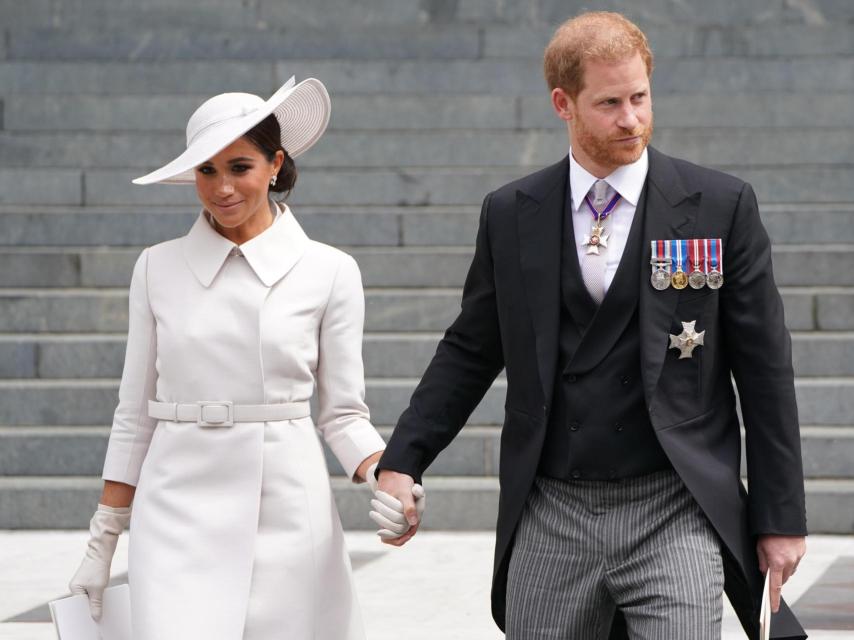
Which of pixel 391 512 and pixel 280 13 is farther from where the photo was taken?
pixel 280 13

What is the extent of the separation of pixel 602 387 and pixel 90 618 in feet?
4.17

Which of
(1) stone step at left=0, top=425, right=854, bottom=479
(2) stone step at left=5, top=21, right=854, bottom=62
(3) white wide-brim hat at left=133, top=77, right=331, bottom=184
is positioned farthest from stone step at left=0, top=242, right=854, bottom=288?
(3) white wide-brim hat at left=133, top=77, right=331, bottom=184

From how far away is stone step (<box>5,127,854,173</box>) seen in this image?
10.5m

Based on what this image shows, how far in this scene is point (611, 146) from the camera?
3.33 metres

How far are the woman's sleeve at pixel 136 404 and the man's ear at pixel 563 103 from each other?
1.02 meters

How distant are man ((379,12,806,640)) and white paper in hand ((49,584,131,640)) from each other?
3.01ft

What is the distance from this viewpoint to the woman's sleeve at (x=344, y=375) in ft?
12.7

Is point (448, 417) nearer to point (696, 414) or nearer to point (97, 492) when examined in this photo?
point (696, 414)

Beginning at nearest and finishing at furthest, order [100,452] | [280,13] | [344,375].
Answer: [344,375]
[100,452]
[280,13]

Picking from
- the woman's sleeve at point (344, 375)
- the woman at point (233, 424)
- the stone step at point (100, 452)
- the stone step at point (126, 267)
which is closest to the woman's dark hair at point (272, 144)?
the woman at point (233, 424)

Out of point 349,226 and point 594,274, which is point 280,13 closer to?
point 349,226

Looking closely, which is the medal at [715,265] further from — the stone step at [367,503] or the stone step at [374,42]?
the stone step at [374,42]

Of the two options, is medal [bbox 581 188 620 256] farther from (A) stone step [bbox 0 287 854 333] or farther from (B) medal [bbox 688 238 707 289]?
(A) stone step [bbox 0 287 854 333]

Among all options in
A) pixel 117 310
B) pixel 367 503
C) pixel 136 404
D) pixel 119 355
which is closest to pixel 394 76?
pixel 117 310
